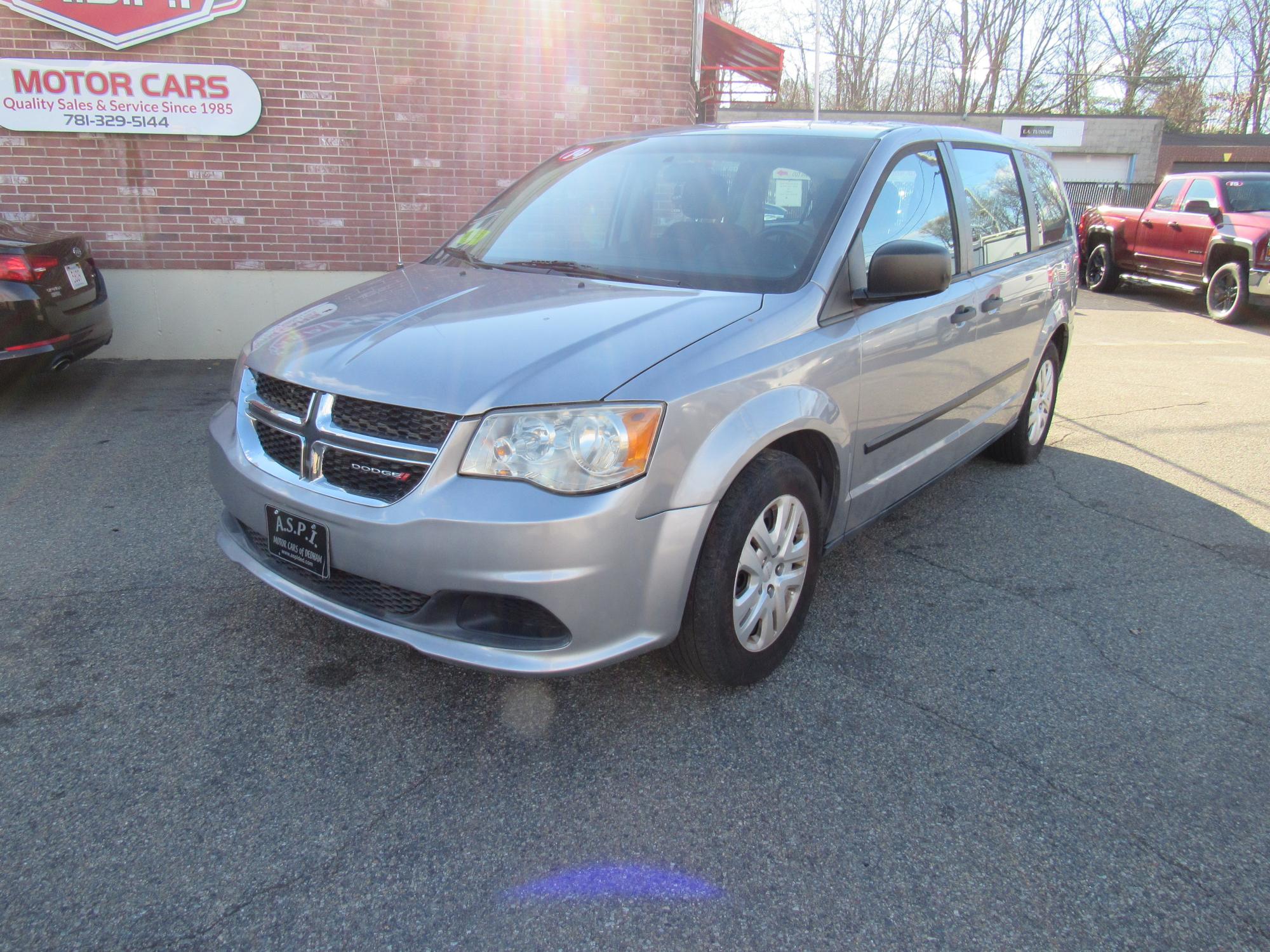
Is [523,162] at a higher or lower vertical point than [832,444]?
higher

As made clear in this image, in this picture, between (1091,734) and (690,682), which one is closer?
(1091,734)

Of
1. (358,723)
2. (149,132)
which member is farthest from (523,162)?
(358,723)

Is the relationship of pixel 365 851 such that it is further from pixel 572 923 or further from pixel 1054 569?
pixel 1054 569

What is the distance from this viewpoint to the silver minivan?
2275 millimetres

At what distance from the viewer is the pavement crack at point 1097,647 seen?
2.81 m

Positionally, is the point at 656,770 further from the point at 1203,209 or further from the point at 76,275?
the point at 1203,209

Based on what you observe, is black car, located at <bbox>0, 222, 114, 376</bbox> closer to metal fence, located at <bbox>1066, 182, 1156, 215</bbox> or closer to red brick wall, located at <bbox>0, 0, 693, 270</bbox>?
red brick wall, located at <bbox>0, 0, 693, 270</bbox>

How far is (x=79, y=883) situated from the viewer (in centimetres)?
202

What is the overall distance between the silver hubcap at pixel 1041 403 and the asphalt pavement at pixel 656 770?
1195mm

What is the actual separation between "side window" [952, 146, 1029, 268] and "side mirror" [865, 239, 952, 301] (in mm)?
1052

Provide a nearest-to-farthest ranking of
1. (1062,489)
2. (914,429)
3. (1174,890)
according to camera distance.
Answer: (1174,890), (914,429), (1062,489)

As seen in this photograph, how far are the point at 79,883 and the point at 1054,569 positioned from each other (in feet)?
11.8

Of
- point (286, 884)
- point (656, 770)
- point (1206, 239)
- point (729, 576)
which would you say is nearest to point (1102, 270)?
point (1206, 239)

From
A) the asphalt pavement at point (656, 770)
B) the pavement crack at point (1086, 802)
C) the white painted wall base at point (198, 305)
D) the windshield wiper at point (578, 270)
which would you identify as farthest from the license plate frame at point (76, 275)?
the pavement crack at point (1086, 802)
